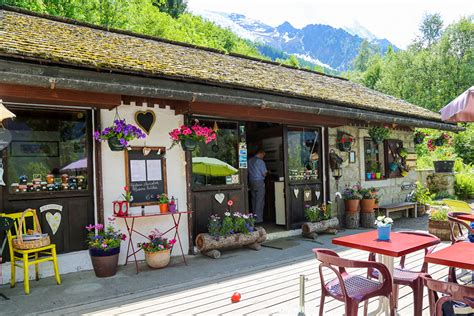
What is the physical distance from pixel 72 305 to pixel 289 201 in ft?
16.3

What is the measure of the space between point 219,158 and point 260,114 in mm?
1154

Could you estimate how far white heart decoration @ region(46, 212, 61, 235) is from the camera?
5.27 metres

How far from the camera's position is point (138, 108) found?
6023 mm

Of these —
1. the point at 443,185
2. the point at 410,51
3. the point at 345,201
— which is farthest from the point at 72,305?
the point at 410,51

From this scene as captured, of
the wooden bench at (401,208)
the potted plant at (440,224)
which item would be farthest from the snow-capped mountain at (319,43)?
the potted plant at (440,224)

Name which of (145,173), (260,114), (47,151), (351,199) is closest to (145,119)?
(145,173)

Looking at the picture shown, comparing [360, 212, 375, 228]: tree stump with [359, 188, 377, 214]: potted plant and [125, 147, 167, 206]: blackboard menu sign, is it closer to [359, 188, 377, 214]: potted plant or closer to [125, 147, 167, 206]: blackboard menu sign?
[359, 188, 377, 214]: potted plant

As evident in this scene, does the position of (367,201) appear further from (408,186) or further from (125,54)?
(125,54)

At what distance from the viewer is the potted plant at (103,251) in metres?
5.04

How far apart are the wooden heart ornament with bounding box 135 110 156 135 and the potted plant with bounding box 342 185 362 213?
195 inches

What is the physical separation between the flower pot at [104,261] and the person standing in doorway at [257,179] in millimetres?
3937

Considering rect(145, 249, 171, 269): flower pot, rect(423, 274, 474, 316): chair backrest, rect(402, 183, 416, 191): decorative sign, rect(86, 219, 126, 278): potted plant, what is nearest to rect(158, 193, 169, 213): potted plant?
rect(145, 249, 171, 269): flower pot

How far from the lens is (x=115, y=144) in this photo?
5391mm

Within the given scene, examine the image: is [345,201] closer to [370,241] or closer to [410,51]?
[370,241]
